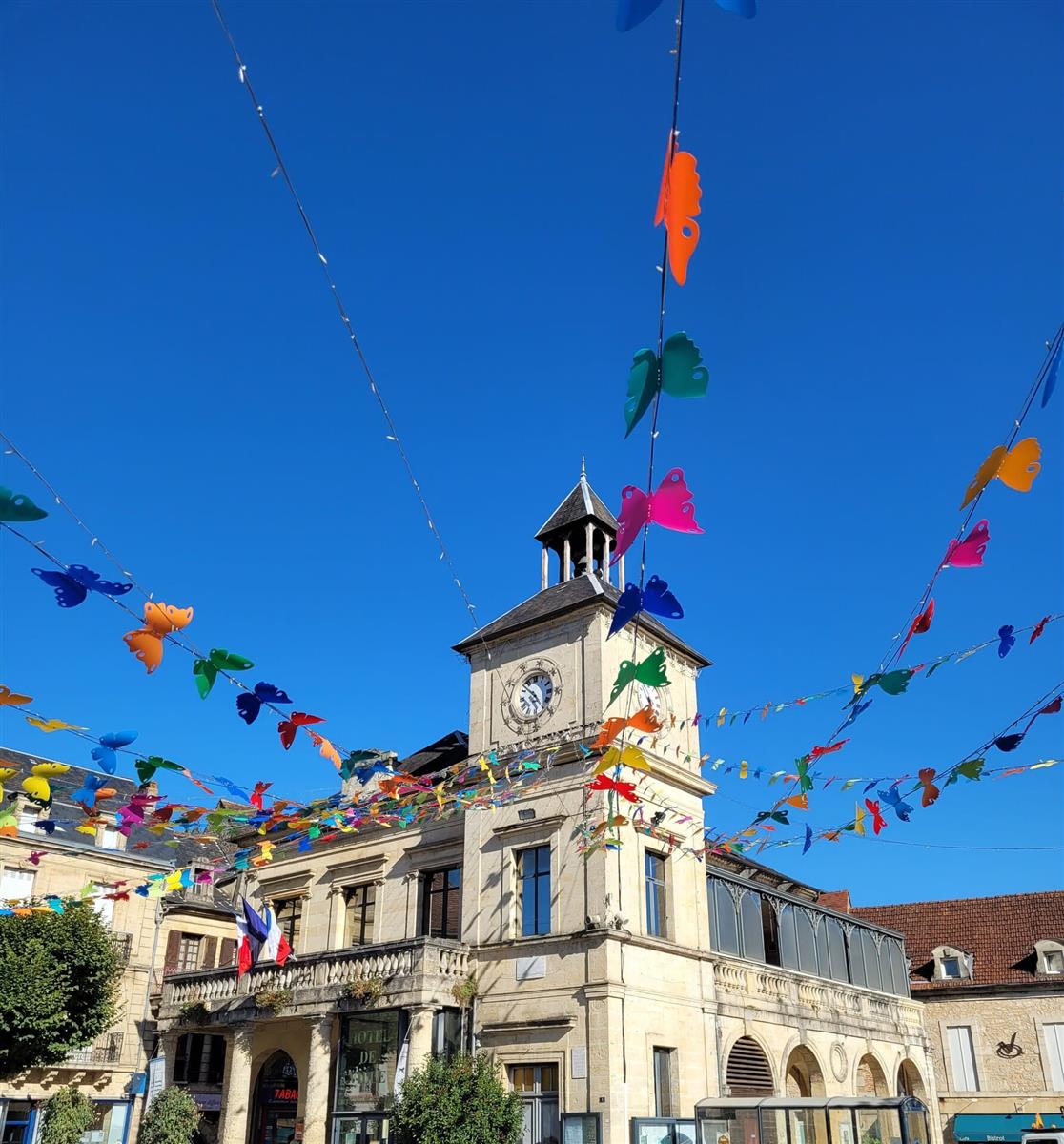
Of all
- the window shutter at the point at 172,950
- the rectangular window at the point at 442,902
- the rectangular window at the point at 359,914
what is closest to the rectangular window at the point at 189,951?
the window shutter at the point at 172,950

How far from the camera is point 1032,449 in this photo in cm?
743

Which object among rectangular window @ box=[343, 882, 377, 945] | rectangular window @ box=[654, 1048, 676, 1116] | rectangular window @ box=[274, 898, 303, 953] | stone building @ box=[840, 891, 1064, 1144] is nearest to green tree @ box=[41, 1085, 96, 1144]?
rectangular window @ box=[274, 898, 303, 953]

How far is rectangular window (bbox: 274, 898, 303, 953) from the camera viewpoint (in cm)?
2578

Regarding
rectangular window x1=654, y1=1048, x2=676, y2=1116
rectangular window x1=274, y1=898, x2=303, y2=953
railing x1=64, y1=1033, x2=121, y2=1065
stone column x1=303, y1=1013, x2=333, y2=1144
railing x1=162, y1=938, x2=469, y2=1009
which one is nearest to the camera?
rectangular window x1=654, y1=1048, x2=676, y2=1116

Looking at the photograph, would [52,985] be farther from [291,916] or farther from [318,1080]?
[318,1080]

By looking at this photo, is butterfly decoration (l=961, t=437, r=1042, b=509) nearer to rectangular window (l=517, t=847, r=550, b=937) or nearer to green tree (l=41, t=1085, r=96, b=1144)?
rectangular window (l=517, t=847, r=550, b=937)

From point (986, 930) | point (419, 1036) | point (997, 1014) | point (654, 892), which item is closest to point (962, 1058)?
point (997, 1014)

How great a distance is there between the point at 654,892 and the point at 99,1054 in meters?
16.9

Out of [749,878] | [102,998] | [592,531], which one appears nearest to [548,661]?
[592,531]

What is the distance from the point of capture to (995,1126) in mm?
28641

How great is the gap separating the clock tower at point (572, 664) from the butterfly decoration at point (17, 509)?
14.2 m

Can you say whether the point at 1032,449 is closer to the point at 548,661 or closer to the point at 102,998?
the point at 548,661

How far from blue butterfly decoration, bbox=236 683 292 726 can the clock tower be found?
31.6 ft

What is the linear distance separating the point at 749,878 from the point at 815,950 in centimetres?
257
